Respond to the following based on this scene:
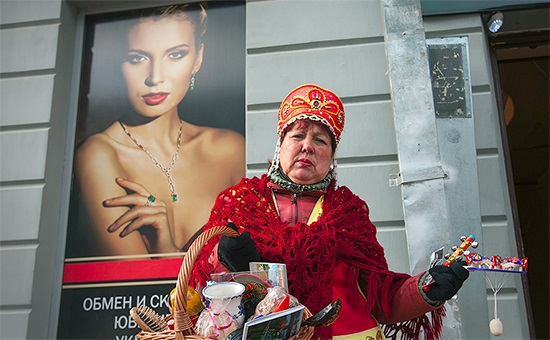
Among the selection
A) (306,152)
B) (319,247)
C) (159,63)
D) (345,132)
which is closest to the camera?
(319,247)

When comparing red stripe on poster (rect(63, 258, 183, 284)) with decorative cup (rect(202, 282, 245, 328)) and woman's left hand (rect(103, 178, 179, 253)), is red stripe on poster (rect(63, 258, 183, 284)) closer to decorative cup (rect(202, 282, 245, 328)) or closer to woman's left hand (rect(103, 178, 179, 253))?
woman's left hand (rect(103, 178, 179, 253))

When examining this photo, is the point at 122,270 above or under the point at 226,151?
under

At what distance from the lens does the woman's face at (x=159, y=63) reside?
4.62m

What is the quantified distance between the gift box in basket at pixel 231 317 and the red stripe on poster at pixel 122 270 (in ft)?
7.78

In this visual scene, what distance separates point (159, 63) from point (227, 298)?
330 cm

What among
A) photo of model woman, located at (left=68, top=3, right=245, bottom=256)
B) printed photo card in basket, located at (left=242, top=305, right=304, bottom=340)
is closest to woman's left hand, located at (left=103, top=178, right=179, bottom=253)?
photo of model woman, located at (left=68, top=3, right=245, bottom=256)

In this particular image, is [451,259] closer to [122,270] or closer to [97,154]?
[122,270]

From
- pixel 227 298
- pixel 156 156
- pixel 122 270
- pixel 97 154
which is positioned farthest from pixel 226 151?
pixel 227 298

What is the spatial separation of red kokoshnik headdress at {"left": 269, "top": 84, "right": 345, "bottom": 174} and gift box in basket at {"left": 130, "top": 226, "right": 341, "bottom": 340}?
819 millimetres

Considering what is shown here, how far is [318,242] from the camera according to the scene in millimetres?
2230

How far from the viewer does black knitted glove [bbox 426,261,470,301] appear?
83.0 inches

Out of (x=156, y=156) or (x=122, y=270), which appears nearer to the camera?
(x=122, y=270)

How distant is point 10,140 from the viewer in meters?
4.60

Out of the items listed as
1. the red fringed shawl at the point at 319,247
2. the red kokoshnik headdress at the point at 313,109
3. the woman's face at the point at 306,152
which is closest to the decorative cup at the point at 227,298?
the red fringed shawl at the point at 319,247
